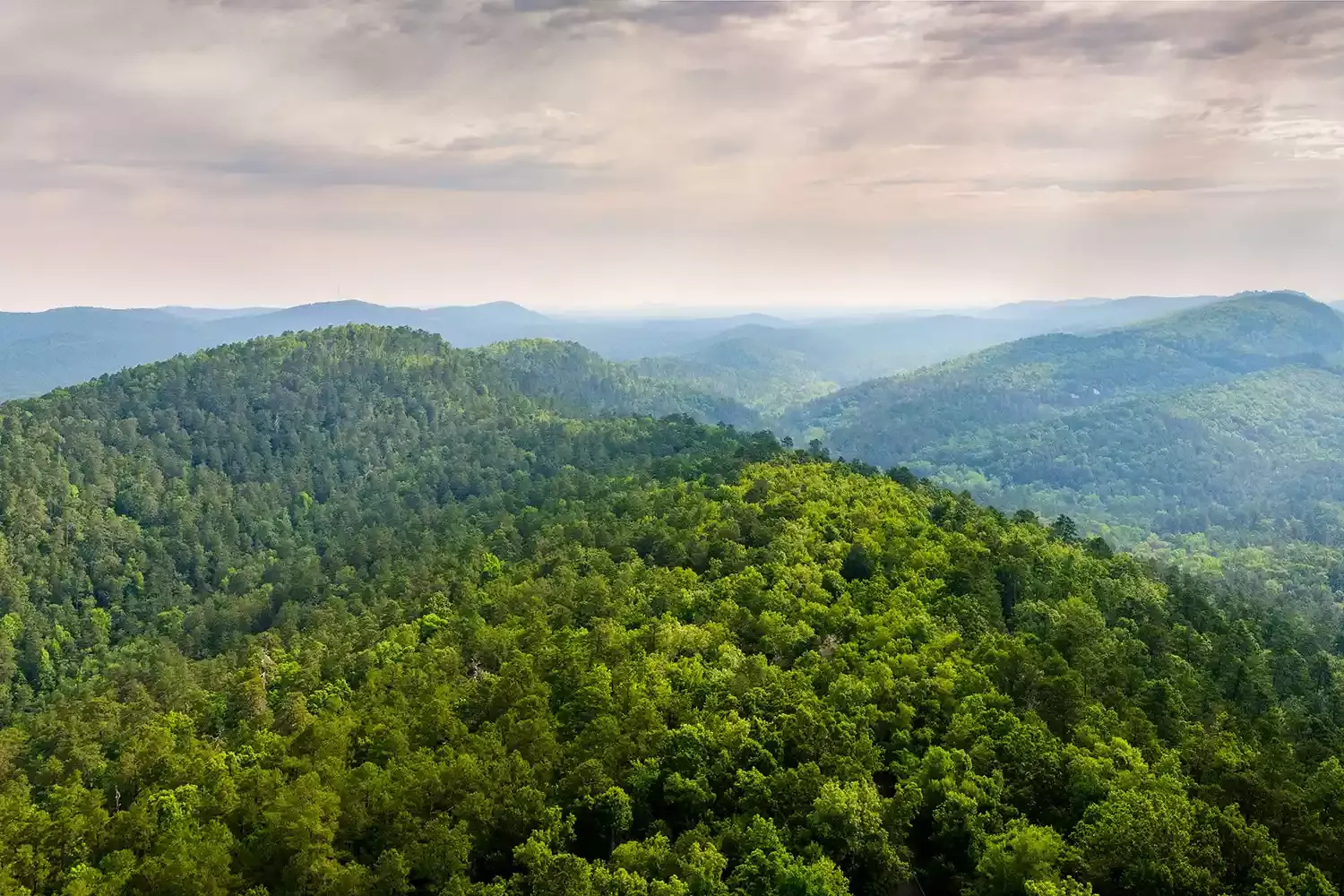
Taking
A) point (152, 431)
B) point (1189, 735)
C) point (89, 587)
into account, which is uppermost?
point (152, 431)

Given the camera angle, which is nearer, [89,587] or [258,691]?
[258,691]

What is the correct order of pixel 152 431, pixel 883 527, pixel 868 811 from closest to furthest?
pixel 868 811 < pixel 883 527 < pixel 152 431

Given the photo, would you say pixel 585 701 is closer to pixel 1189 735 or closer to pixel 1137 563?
pixel 1189 735

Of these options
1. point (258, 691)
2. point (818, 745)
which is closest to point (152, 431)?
point (258, 691)

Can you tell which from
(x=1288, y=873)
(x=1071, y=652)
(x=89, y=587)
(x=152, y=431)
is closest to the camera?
(x=1288, y=873)

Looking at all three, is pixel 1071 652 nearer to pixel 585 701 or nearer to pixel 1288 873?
pixel 1288 873

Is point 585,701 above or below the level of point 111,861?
above

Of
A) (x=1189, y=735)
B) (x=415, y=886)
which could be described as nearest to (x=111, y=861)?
(x=415, y=886)
